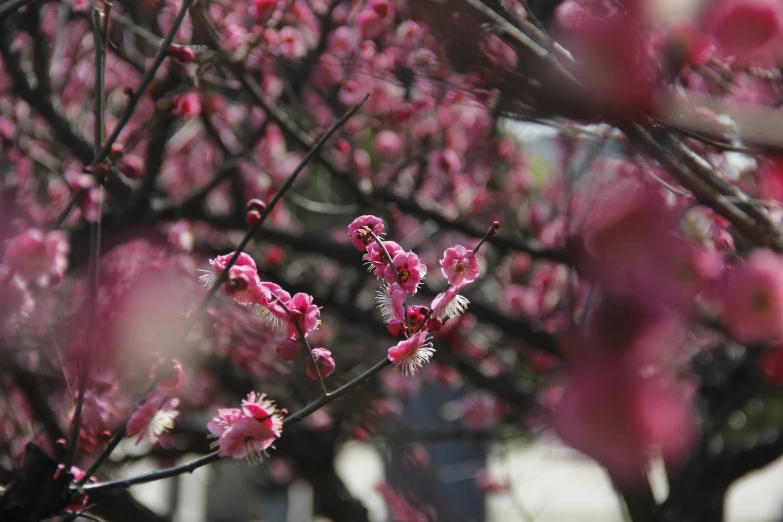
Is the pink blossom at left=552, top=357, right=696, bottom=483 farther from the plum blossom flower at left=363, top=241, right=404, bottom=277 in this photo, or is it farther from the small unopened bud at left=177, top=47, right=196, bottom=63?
the small unopened bud at left=177, top=47, right=196, bottom=63

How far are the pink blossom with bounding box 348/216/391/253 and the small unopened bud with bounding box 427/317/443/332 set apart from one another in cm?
21

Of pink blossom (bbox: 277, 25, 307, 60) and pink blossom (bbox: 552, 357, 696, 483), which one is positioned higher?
pink blossom (bbox: 552, 357, 696, 483)

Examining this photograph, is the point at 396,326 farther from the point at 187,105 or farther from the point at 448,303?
the point at 187,105

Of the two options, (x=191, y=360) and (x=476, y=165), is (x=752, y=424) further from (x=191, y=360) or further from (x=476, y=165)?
(x=191, y=360)

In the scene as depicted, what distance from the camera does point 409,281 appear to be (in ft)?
4.42

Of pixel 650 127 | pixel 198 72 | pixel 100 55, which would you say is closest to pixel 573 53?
pixel 650 127

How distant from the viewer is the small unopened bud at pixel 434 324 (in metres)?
1.30

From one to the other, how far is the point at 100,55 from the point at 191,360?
1.88 m

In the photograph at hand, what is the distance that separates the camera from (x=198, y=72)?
1.91m

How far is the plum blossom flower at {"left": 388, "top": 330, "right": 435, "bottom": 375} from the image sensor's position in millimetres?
1221

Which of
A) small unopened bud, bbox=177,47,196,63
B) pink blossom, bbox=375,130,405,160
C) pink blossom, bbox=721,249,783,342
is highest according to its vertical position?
small unopened bud, bbox=177,47,196,63

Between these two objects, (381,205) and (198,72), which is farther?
(381,205)

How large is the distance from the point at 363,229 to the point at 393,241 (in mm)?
165

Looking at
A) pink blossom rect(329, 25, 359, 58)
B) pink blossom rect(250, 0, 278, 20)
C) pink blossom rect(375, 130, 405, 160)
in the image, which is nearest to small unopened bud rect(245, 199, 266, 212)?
pink blossom rect(250, 0, 278, 20)
